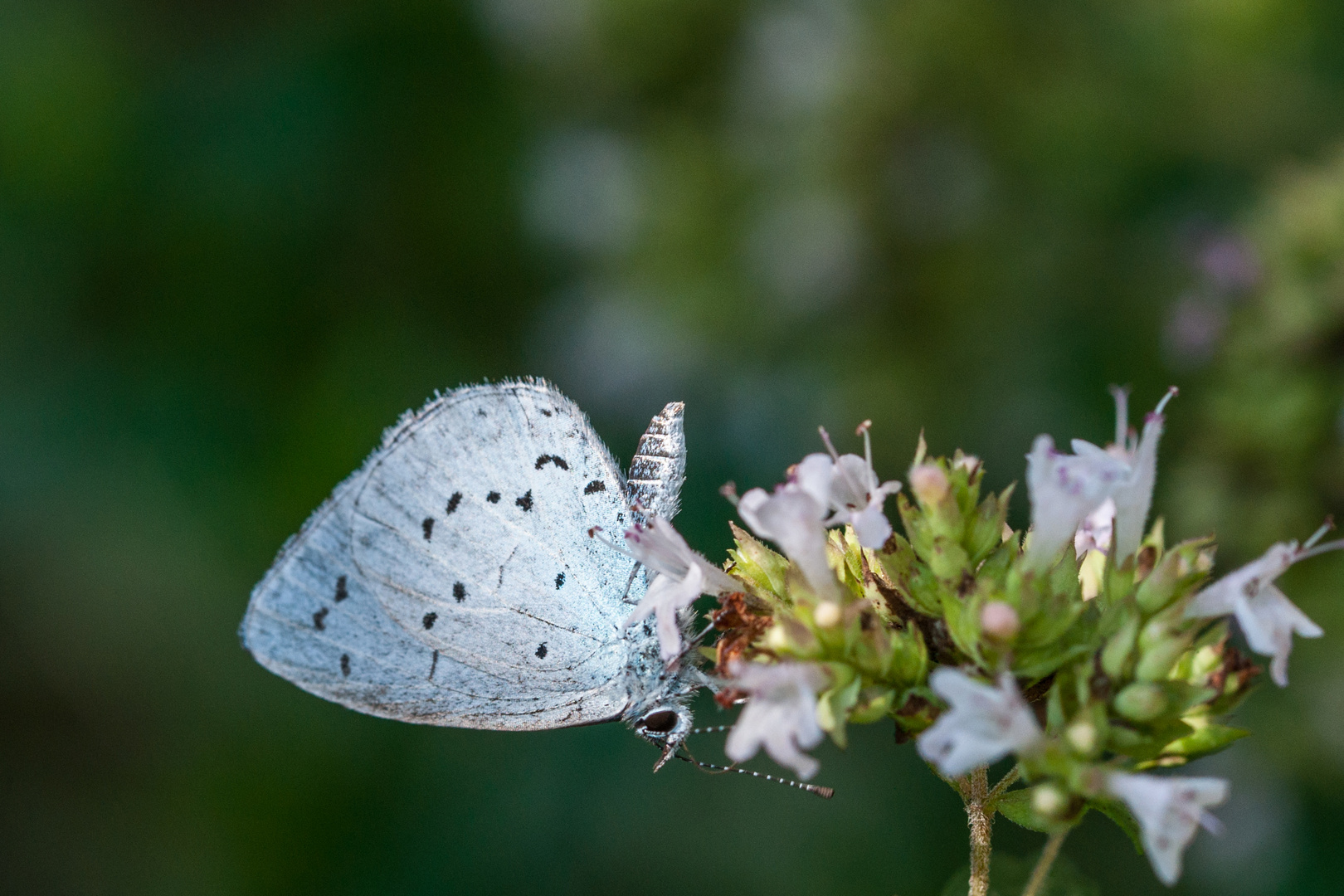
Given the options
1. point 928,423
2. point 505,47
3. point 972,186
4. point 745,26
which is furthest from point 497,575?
point 505,47

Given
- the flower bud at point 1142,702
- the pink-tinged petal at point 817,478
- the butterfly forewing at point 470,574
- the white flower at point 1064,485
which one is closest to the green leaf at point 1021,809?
the flower bud at point 1142,702

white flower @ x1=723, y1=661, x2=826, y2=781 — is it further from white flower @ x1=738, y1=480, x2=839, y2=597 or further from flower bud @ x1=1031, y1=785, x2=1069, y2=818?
flower bud @ x1=1031, y1=785, x2=1069, y2=818

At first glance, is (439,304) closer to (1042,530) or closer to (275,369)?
(275,369)

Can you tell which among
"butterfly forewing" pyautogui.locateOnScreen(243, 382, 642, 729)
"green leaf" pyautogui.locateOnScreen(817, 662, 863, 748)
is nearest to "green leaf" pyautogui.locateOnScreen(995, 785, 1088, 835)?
"green leaf" pyautogui.locateOnScreen(817, 662, 863, 748)

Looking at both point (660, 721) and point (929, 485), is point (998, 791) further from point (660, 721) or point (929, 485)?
point (660, 721)

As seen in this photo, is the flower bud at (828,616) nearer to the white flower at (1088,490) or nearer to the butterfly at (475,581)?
the white flower at (1088,490)
